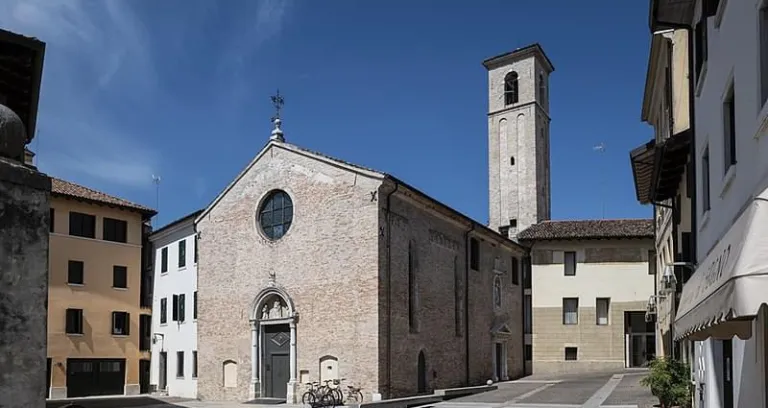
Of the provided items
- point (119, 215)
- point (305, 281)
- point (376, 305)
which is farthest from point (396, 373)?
point (119, 215)

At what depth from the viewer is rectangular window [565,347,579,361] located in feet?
140

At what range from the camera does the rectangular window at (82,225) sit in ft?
132

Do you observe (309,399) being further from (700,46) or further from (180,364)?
(700,46)

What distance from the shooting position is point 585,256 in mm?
43031

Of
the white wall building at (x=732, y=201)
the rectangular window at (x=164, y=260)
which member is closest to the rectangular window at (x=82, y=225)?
the rectangular window at (x=164, y=260)

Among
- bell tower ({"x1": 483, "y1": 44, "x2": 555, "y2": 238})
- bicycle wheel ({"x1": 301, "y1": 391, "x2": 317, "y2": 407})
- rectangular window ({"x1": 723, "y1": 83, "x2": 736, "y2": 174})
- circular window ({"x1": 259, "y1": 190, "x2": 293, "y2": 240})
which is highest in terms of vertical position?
bell tower ({"x1": 483, "y1": 44, "x2": 555, "y2": 238})

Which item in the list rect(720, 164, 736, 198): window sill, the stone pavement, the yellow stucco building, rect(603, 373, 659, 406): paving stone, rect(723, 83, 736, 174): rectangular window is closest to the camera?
rect(720, 164, 736, 198): window sill

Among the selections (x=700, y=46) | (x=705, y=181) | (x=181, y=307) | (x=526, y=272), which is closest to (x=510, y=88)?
(x=526, y=272)

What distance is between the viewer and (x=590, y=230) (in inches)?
1703

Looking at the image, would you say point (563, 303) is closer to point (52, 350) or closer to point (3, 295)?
point (52, 350)

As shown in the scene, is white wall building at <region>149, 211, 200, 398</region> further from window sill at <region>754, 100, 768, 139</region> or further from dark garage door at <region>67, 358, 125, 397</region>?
window sill at <region>754, 100, 768, 139</region>

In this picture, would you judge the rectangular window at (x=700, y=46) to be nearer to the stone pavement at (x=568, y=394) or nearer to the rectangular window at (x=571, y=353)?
the stone pavement at (x=568, y=394)

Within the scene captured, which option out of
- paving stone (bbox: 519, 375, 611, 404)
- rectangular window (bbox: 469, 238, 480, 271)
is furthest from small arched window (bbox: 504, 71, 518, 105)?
paving stone (bbox: 519, 375, 611, 404)

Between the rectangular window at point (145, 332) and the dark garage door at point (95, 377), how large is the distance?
6.52 ft
